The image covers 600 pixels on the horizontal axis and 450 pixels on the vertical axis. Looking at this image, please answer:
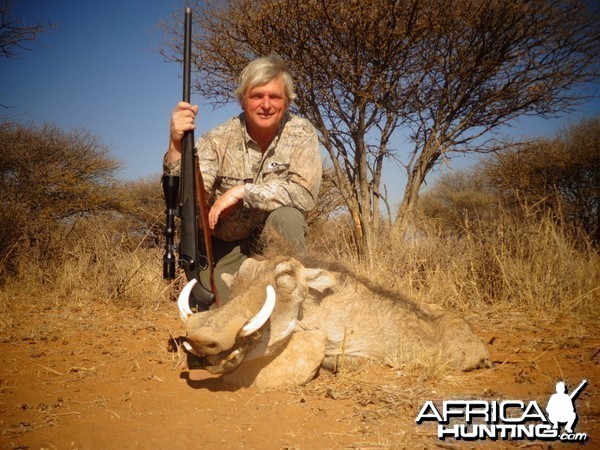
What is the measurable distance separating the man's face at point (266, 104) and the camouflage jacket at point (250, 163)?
157 mm

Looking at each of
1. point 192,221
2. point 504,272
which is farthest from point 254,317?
point 504,272

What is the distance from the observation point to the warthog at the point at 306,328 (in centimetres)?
206

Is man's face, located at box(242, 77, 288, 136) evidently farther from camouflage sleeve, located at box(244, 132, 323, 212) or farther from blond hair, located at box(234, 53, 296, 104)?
camouflage sleeve, located at box(244, 132, 323, 212)

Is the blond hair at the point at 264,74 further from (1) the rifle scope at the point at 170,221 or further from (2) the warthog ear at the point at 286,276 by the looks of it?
(2) the warthog ear at the point at 286,276

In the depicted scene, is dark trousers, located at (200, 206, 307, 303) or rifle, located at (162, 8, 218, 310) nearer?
rifle, located at (162, 8, 218, 310)

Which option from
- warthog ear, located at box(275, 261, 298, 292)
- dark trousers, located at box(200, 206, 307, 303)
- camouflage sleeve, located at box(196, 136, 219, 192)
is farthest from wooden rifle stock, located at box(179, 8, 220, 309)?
warthog ear, located at box(275, 261, 298, 292)

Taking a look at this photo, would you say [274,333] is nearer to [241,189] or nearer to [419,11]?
[241,189]

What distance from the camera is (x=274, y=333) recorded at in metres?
2.24

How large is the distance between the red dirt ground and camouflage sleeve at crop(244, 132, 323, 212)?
1289mm

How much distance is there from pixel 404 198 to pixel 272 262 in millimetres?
5354

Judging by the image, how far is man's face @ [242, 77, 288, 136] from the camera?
3555 mm

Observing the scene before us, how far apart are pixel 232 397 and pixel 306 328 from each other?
582mm

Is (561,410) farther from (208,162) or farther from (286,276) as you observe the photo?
(208,162)

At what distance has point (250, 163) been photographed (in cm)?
375
